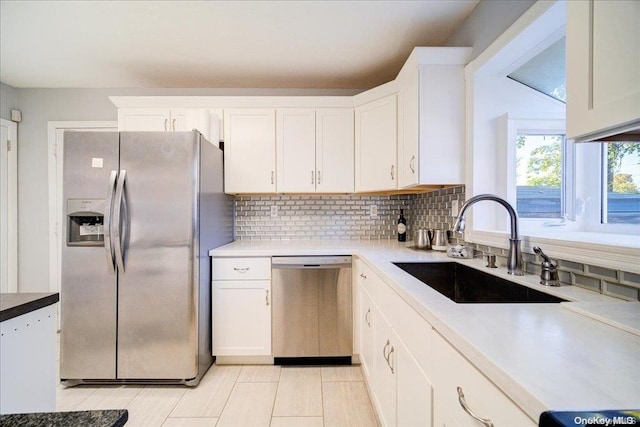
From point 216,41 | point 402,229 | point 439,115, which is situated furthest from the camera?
point 402,229

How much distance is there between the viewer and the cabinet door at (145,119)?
102 inches

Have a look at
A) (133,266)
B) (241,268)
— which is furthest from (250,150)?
(133,266)

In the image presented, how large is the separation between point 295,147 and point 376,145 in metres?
0.72

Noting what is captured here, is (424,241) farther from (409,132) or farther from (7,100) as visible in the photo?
(7,100)

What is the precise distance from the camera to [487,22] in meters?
1.72

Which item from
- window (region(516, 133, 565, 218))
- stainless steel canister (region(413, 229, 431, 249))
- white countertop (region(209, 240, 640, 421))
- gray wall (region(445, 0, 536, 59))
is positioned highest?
gray wall (region(445, 0, 536, 59))

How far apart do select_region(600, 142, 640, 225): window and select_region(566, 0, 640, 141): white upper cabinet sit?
0.72 meters

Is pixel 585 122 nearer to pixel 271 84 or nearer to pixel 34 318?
pixel 34 318

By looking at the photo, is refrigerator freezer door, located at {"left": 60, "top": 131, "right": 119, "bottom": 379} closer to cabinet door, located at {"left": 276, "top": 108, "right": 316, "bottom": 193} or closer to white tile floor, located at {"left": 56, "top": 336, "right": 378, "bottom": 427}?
white tile floor, located at {"left": 56, "top": 336, "right": 378, "bottom": 427}

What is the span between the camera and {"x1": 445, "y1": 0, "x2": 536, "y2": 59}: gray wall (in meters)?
1.49

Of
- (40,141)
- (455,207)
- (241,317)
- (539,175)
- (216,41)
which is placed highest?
(216,41)

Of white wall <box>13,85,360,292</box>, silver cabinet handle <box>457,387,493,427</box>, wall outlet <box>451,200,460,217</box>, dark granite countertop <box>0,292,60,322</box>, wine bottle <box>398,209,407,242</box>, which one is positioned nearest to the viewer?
silver cabinet handle <box>457,387,493,427</box>

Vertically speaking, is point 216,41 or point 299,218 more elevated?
point 216,41

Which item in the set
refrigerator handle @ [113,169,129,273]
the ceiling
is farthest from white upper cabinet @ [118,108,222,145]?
refrigerator handle @ [113,169,129,273]
